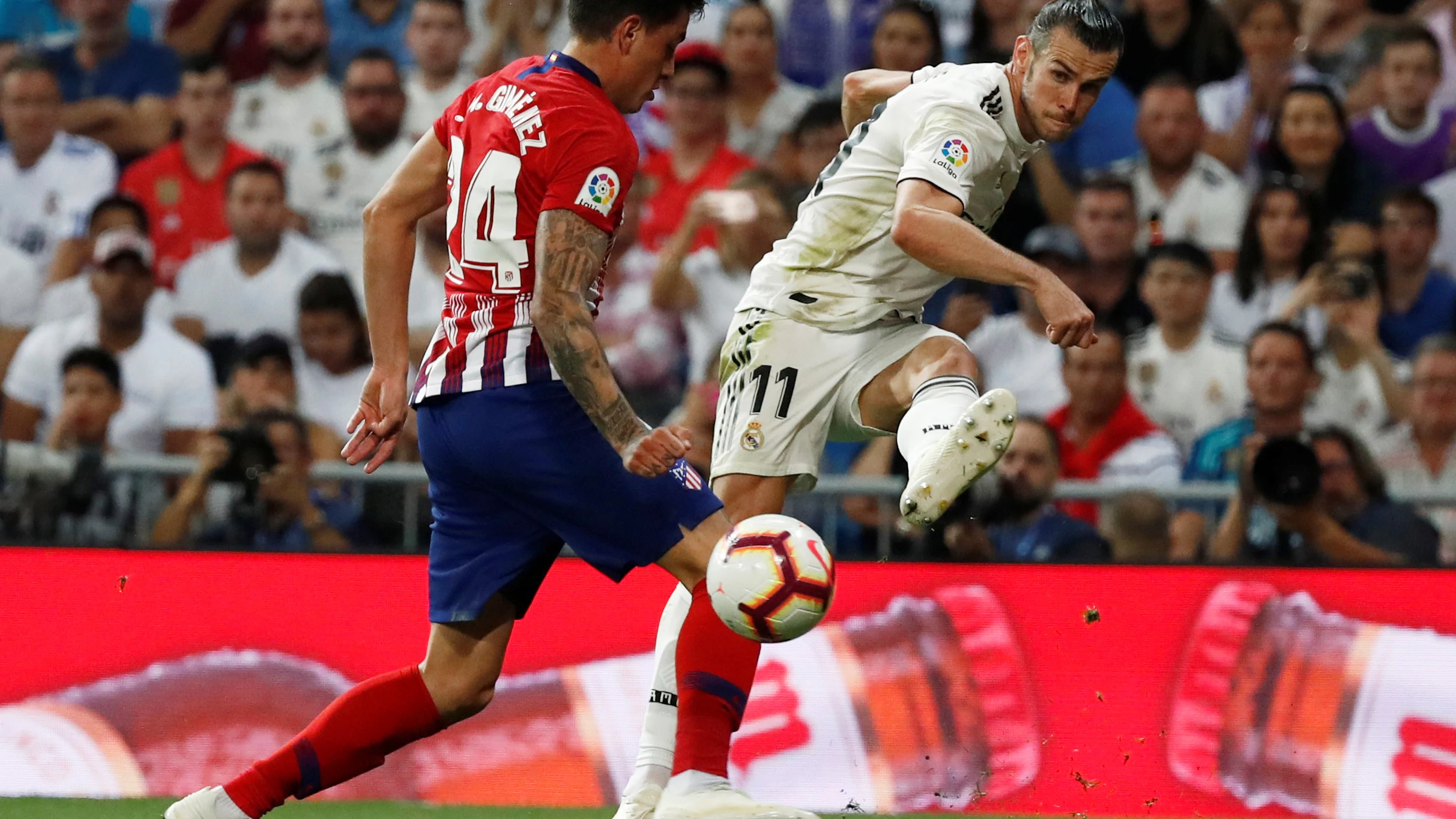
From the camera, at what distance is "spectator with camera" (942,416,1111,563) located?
6316 mm

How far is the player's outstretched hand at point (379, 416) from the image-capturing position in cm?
402

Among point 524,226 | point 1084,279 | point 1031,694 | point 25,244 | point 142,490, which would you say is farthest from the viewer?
point 25,244

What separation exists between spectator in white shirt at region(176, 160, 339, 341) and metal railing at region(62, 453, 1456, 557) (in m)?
1.23

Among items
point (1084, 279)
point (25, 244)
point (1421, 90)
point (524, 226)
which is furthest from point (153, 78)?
point (1421, 90)

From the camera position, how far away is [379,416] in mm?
4043

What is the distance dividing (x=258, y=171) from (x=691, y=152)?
6.97 ft

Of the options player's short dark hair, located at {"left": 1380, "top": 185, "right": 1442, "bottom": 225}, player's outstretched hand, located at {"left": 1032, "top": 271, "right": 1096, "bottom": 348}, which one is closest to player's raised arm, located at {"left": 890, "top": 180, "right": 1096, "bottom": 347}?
player's outstretched hand, located at {"left": 1032, "top": 271, "right": 1096, "bottom": 348}

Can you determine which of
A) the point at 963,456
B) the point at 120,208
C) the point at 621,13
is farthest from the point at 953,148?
the point at 120,208

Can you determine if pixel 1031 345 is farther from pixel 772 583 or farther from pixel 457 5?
pixel 772 583

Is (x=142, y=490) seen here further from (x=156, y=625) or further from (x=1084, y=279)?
(x=1084, y=279)

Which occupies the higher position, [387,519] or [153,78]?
[153,78]

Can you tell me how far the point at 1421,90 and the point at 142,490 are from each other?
612cm

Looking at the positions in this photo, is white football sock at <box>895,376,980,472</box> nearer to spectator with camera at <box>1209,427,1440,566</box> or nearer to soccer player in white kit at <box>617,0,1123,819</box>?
soccer player in white kit at <box>617,0,1123,819</box>

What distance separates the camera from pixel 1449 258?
25.1 ft
